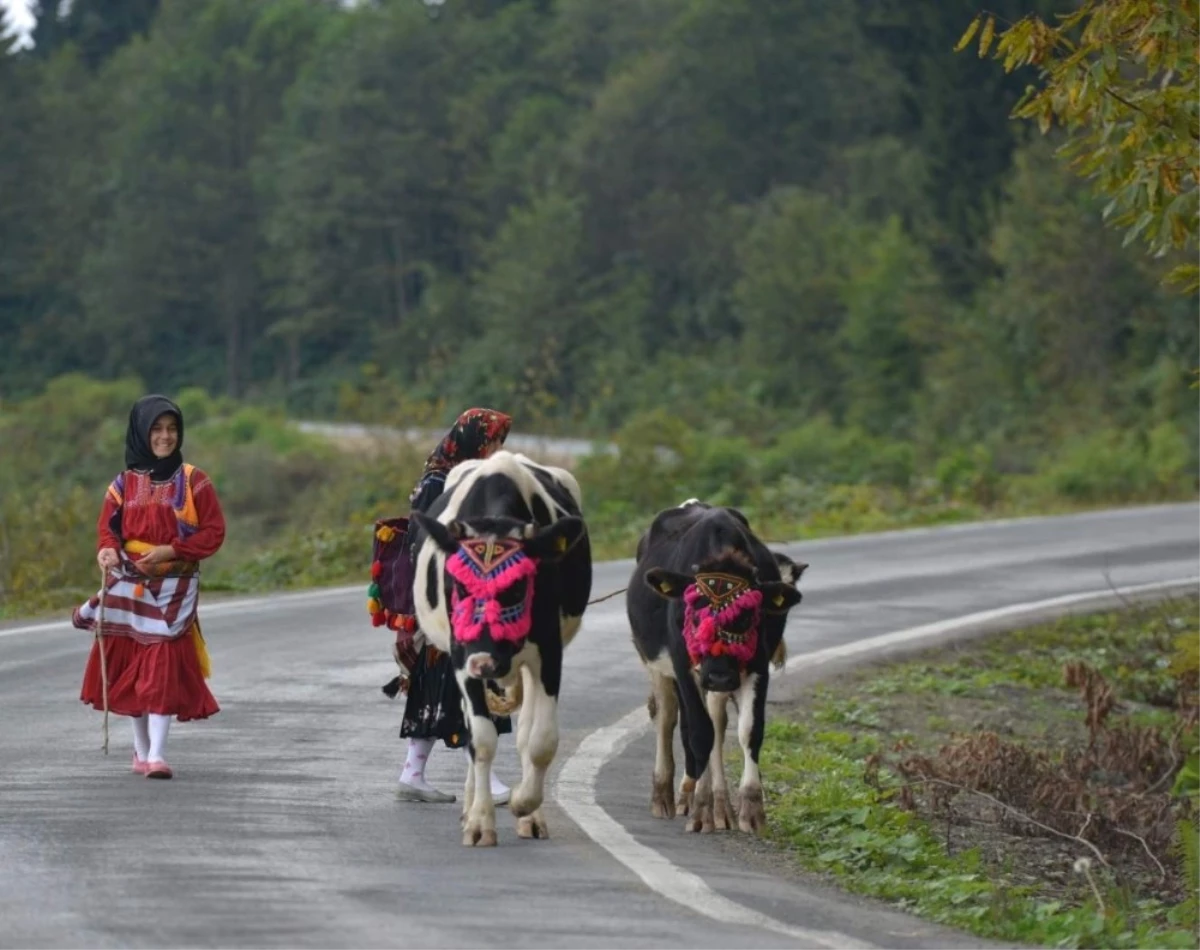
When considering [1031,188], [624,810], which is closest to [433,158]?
[1031,188]

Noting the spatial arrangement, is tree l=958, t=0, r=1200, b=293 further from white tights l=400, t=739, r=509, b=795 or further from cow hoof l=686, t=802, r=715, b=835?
white tights l=400, t=739, r=509, b=795

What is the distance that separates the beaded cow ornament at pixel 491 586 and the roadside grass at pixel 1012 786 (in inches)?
63.7

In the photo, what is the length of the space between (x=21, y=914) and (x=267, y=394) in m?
76.3

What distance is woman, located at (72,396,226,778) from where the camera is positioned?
11188 millimetres

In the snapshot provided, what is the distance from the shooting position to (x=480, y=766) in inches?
371

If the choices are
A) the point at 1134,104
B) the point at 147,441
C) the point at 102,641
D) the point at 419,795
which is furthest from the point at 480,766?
the point at 1134,104

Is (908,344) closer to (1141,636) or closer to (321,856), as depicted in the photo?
(1141,636)

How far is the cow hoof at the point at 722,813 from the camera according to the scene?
10133mm

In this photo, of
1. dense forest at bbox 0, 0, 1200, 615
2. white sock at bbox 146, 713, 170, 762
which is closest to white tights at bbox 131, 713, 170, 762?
white sock at bbox 146, 713, 170, 762

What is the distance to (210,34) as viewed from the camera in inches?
3647

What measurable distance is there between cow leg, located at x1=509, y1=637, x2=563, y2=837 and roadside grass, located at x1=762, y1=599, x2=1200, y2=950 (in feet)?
3.87

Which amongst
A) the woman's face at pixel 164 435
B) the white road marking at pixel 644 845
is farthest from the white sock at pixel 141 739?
the white road marking at pixel 644 845

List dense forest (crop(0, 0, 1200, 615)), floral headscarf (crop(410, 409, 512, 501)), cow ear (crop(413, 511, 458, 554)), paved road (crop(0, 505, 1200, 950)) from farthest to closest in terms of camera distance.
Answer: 1. dense forest (crop(0, 0, 1200, 615))
2. floral headscarf (crop(410, 409, 512, 501))
3. cow ear (crop(413, 511, 458, 554))
4. paved road (crop(0, 505, 1200, 950))

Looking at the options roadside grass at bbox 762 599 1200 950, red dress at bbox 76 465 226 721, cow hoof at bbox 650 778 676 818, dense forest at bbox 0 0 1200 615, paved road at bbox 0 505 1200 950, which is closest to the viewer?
paved road at bbox 0 505 1200 950
